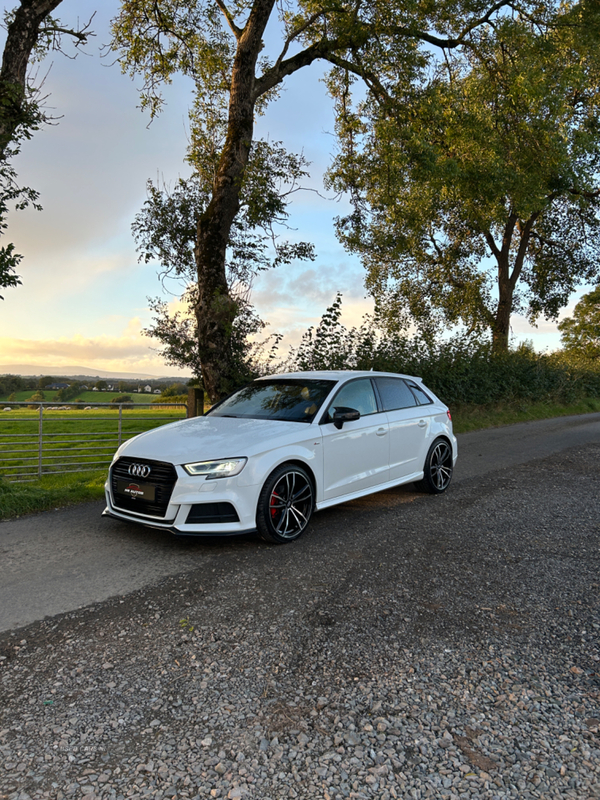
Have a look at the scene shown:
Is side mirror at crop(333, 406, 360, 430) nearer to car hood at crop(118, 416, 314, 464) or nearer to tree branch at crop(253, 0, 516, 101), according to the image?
car hood at crop(118, 416, 314, 464)

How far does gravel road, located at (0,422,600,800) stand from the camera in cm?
235

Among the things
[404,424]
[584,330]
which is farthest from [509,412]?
[584,330]

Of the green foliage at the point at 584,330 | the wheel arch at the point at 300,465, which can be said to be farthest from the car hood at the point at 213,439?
the green foliage at the point at 584,330

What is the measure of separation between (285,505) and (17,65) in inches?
310

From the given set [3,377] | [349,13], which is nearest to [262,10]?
[349,13]

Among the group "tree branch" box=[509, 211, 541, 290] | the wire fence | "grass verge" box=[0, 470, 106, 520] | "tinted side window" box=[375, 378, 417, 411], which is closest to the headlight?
"tinted side window" box=[375, 378, 417, 411]

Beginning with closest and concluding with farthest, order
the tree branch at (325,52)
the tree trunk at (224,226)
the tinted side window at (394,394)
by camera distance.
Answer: the tinted side window at (394,394)
the tree trunk at (224,226)
the tree branch at (325,52)

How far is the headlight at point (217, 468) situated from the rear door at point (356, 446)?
1155mm

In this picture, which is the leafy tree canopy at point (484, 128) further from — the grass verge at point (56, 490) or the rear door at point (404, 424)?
the rear door at point (404, 424)

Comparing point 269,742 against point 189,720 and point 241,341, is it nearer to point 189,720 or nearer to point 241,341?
point 189,720

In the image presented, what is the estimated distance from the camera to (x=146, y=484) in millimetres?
5266

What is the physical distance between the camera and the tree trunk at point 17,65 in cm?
786

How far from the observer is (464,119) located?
1385 centimetres

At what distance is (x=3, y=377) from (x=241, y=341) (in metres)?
4.62
